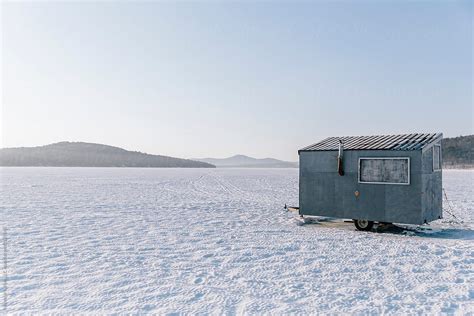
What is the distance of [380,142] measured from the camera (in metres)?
13.4

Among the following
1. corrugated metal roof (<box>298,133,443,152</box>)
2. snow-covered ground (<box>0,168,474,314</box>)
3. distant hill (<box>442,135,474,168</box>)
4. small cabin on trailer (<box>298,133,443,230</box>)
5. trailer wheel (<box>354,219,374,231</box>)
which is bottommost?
snow-covered ground (<box>0,168,474,314</box>)

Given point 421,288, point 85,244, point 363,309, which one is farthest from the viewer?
point 85,244

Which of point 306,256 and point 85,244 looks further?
point 85,244

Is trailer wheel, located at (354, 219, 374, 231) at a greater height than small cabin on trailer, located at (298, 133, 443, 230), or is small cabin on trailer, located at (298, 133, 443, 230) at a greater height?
small cabin on trailer, located at (298, 133, 443, 230)

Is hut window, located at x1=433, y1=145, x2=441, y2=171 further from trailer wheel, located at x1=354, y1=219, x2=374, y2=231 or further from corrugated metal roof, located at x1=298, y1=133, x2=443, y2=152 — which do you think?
trailer wheel, located at x1=354, y1=219, x2=374, y2=231

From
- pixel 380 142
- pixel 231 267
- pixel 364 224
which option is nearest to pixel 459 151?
pixel 380 142

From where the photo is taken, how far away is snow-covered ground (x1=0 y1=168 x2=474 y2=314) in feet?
19.9

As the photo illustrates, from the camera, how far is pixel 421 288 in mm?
6793

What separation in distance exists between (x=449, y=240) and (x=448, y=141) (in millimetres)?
160884

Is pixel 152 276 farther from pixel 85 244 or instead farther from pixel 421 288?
pixel 421 288

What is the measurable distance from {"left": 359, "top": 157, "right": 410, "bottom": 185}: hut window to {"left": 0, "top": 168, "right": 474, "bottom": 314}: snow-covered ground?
1.84 metres

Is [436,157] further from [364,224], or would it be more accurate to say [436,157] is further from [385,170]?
[364,224]

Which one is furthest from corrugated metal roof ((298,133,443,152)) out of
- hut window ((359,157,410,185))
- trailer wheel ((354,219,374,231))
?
trailer wheel ((354,219,374,231))

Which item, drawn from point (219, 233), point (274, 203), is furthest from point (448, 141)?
point (219, 233)
